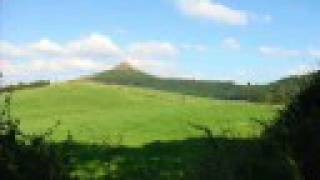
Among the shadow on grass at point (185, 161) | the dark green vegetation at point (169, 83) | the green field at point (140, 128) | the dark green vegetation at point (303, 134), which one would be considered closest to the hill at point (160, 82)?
the dark green vegetation at point (169, 83)

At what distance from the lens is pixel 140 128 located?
2994 cm

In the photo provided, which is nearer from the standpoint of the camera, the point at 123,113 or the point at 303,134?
the point at 303,134

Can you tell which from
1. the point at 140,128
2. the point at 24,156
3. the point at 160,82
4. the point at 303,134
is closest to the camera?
the point at 24,156

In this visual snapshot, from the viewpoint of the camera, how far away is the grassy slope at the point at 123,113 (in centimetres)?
2780

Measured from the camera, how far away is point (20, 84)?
10000 millimetres

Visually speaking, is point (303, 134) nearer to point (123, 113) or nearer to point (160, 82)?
point (123, 113)

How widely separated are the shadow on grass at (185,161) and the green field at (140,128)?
0.02 metres

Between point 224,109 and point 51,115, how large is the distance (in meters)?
9.49

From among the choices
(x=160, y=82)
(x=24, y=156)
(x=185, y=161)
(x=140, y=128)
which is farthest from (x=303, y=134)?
(x=160, y=82)

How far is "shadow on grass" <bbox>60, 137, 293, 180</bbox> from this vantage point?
466 inches

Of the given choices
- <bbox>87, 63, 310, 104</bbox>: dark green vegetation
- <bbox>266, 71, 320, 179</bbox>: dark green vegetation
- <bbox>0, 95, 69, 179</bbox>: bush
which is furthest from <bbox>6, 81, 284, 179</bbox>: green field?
<bbox>0, 95, 69, 179</bbox>: bush

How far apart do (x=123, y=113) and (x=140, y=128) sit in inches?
283

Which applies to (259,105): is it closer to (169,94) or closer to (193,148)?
(193,148)

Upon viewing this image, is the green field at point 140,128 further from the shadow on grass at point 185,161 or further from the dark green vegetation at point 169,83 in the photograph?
the dark green vegetation at point 169,83
